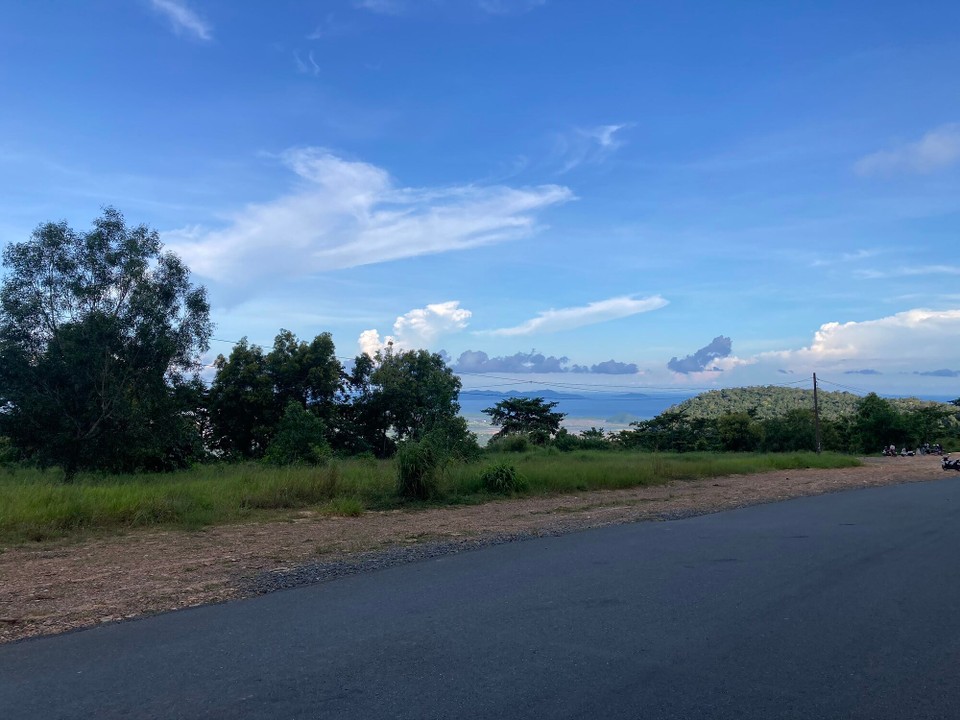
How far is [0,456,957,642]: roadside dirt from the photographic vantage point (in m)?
7.51

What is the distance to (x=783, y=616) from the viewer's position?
6.79 metres

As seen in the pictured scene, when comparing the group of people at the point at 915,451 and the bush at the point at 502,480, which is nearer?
the bush at the point at 502,480

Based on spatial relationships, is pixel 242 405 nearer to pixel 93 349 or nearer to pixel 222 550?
pixel 93 349

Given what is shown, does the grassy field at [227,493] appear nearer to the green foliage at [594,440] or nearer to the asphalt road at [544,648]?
the asphalt road at [544,648]

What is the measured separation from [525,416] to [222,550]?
4502cm

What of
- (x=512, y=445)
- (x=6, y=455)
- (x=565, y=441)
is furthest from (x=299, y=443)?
(x=565, y=441)

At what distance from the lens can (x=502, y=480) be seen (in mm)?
20062

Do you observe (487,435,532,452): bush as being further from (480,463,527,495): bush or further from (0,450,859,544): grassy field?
(480,463,527,495): bush

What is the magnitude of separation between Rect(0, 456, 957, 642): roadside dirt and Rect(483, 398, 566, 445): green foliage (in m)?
34.1

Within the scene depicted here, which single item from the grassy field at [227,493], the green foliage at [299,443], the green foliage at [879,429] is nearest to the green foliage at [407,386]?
the green foliage at [299,443]

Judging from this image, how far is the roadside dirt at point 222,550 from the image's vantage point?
751 cm

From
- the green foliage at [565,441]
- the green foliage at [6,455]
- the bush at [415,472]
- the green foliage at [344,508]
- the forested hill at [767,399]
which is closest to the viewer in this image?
the green foliage at [344,508]

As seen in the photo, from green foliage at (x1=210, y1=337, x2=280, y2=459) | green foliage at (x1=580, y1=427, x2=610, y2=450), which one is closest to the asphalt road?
green foliage at (x1=210, y1=337, x2=280, y2=459)

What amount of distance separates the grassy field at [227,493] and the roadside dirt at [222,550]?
85cm
